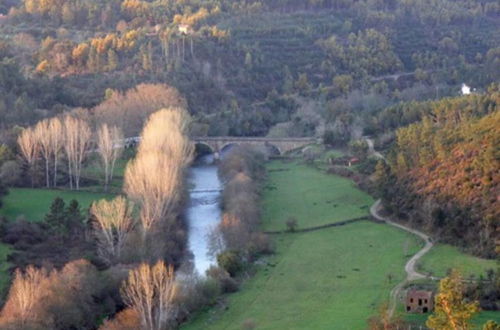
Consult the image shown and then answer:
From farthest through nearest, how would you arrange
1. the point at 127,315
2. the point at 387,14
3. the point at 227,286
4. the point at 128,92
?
the point at 387,14 → the point at 128,92 → the point at 227,286 → the point at 127,315

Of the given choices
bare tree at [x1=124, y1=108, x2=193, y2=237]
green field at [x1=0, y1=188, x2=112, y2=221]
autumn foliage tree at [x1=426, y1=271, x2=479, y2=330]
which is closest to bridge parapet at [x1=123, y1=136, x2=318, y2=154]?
bare tree at [x1=124, y1=108, x2=193, y2=237]

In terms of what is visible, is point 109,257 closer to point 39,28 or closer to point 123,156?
point 123,156

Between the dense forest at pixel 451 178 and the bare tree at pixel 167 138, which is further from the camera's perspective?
the bare tree at pixel 167 138

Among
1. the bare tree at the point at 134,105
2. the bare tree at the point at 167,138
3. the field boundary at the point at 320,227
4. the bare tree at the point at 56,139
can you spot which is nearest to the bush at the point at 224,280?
the field boundary at the point at 320,227

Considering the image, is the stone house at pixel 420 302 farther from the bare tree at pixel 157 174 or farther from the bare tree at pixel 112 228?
the bare tree at pixel 157 174

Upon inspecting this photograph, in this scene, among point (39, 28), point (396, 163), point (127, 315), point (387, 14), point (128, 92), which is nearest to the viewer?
point (127, 315)

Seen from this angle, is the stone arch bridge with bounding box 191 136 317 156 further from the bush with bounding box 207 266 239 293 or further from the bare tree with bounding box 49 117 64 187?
the bush with bounding box 207 266 239 293

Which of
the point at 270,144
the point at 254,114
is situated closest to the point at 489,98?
the point at 270,144
